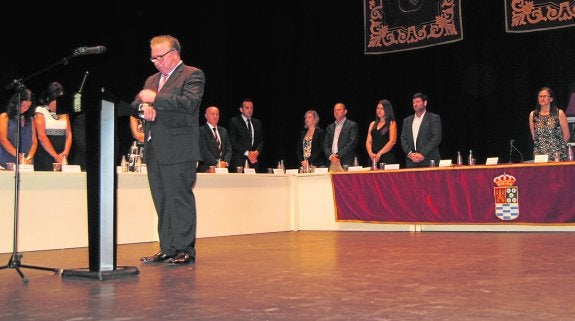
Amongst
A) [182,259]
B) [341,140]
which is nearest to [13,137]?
[182,259]

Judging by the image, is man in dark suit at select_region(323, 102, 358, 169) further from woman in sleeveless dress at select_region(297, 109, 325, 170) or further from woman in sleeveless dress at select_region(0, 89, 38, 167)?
woman in sleeveless dress at select_region(0, 89, 38, 167)

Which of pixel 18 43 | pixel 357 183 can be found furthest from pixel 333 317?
pixel 18 43

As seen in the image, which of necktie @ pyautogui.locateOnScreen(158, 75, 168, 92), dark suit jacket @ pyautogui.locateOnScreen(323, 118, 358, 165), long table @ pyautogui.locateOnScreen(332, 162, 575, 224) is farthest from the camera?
dark suit jacket @ pyautogui.locateOnScreen(323, 118, 358, 165)

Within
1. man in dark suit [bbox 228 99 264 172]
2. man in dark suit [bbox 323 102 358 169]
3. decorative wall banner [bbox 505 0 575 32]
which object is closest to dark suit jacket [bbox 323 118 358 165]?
man in dark suit [bbox 323 102 358 169]

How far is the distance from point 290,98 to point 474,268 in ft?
21.0

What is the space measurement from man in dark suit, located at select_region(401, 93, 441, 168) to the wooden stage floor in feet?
7.22

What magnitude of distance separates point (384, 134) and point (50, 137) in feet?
10.6

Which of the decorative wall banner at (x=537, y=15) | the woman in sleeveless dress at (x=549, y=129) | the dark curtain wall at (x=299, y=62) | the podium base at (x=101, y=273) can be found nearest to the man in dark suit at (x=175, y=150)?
the podium base at (x=101, y=273)

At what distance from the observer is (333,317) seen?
205cm

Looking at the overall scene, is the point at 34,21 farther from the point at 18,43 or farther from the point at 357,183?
the point at 357,183

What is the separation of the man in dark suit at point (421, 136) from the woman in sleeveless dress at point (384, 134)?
0.15 meters

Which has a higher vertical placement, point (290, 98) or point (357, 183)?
point (290, 98)

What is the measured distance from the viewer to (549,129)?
599 centimetres

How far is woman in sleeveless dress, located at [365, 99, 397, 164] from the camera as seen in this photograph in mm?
6793
